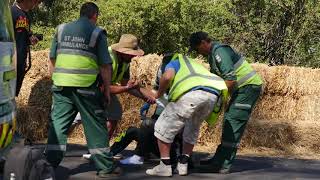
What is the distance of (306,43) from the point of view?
20.6m

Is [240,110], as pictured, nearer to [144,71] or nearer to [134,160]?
[134,160]

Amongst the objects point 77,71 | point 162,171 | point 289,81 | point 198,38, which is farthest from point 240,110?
point 289,81

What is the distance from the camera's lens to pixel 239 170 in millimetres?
7273

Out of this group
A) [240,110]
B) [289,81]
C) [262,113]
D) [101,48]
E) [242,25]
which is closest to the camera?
[101,48]

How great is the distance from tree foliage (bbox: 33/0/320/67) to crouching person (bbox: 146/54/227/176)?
11358mm

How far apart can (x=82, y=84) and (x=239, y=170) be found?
8.21 ft

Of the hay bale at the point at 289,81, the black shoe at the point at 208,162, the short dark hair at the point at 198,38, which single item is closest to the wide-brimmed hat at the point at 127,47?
the short dark hair at the point at 198,38

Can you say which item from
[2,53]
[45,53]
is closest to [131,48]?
[2,53]

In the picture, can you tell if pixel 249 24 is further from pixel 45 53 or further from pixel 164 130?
pixel 164 130

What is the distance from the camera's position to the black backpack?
4.29 m

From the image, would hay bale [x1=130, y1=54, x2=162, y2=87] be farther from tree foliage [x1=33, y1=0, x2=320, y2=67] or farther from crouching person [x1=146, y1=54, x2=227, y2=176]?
tree foliage [x1=33, y1=0, x2=320, y2=67]

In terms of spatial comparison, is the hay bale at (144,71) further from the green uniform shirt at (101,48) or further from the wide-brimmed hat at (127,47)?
the green uniform shirt at (101,48)

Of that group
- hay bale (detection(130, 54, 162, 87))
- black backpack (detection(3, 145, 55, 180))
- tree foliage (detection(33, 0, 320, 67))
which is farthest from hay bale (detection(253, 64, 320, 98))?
black backpack (detection(3, 145, 55, 180))

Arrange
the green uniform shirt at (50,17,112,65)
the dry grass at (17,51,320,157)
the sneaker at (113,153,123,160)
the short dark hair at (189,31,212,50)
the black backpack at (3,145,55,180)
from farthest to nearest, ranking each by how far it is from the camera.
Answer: the dry grass at (17,51,320,157) < the sneaker at (113,153,123,160) < the short dark hair at (189,31,212,50) < the green uniform shirt at (50,17,112,65) < the black backpack at (3,145,55,180)
